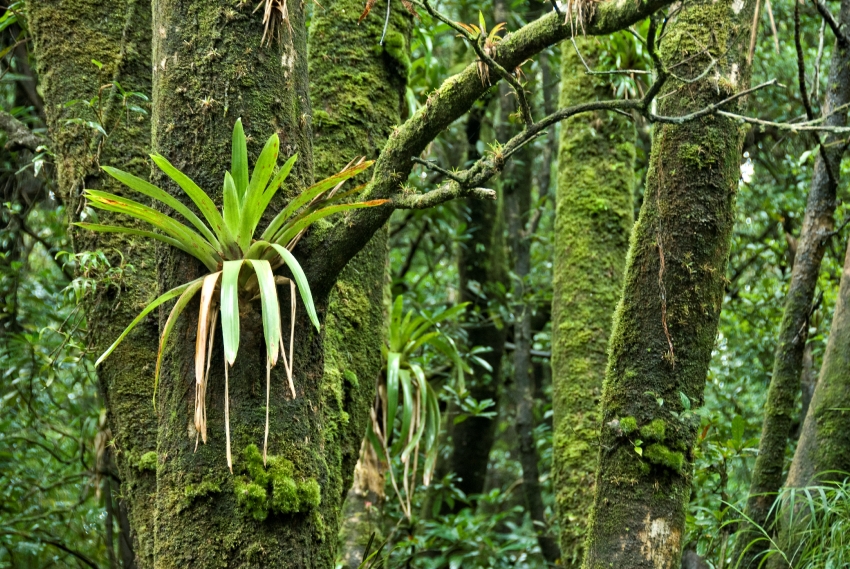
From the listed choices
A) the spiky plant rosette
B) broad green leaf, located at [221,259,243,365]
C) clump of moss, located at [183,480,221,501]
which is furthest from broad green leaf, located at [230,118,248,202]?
clump of moss, located at [183,480,221,501]

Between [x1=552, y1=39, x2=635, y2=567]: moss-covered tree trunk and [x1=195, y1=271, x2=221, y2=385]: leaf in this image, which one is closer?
[x1=195, y1=271, x2=221, y2=385]: leaf

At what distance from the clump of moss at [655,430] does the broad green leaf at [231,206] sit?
1.38 meters

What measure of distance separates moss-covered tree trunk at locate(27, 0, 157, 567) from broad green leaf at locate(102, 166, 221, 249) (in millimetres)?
744

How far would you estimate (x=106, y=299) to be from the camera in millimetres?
2623

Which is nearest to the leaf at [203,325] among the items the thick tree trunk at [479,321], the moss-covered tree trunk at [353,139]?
the moss-covered tree trunk at [353,139]

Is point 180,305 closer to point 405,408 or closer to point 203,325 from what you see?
point 203,325

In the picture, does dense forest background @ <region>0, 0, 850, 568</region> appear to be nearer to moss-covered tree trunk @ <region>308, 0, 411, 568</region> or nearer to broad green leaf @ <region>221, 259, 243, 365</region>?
moss-covered tree trunk @ <region>308, 0, 411, 568</region>

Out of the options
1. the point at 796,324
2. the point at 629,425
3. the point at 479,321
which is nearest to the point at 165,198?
the point at 629,425

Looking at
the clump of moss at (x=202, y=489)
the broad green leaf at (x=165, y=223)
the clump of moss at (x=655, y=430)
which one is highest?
the broad green leaf at (x=165, y=223)

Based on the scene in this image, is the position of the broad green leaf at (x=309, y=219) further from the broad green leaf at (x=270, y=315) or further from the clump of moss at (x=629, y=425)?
the clump of moss at (x=629, y=425)

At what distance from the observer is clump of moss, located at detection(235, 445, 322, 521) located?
183 centimetres

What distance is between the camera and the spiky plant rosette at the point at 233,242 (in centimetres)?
179

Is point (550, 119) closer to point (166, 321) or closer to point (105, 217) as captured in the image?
point (166, 321)

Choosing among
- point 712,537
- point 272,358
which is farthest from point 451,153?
point 272,358
